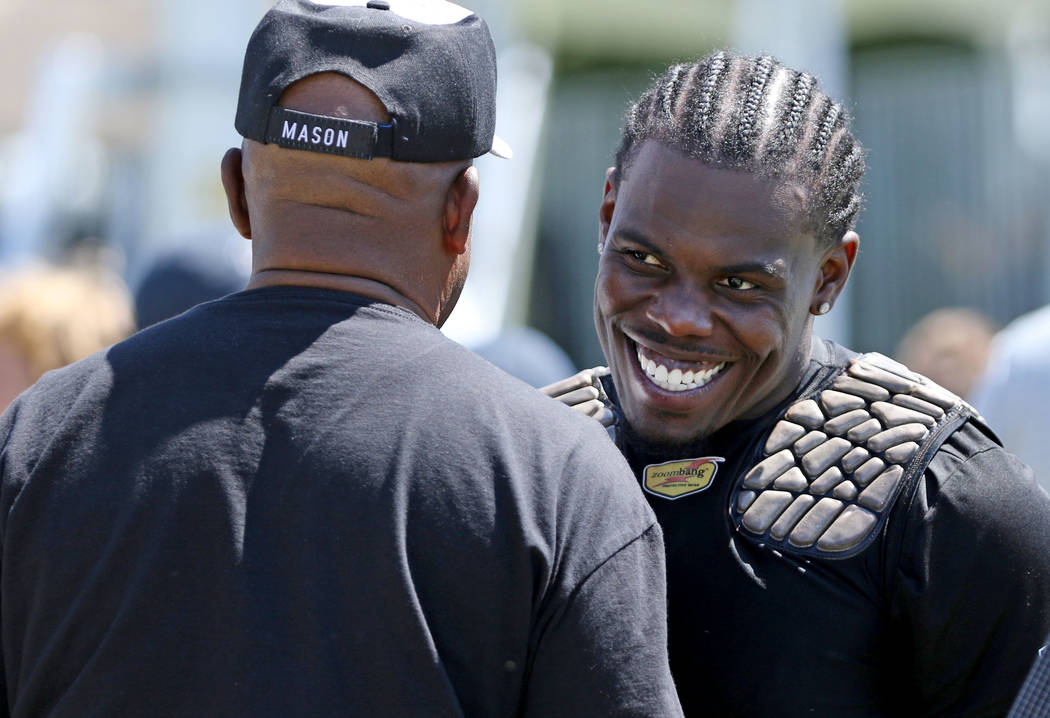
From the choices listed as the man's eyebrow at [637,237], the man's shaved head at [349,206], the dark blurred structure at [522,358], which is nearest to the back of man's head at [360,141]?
the man's shaved head at [349,206]

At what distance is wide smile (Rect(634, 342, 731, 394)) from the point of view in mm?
2268

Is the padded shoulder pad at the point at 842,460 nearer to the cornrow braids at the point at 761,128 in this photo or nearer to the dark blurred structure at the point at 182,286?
the cornrow braids at the point at 761,128

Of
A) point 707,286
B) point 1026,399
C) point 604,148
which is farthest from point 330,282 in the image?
point 604,148

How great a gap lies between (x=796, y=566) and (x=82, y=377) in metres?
1.09

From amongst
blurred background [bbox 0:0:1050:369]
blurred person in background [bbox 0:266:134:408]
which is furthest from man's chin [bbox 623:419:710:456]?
blurred background [bbox 0:0:1050:369]

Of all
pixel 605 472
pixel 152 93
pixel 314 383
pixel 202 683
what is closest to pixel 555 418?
pixel 605 472

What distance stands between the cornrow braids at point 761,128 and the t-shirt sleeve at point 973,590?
0.52 meters

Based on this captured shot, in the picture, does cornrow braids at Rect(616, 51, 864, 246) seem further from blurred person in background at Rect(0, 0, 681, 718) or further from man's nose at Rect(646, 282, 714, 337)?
blurred person in background at Rect(0, 0, 681, 718)

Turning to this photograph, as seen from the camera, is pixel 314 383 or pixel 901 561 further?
pixel 901 561

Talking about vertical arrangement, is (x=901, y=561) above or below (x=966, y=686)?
above

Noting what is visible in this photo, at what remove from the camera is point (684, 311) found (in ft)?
7.27

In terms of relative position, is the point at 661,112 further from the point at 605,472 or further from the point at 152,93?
the point at 152,93

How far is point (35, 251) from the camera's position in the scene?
31.6ft

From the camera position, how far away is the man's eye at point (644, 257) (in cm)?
226
